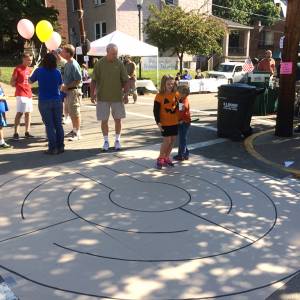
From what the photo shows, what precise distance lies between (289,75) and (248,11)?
48604 millimetres

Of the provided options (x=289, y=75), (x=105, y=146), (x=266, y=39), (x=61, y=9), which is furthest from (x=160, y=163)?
(x=266, y=39)

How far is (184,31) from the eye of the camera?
24.0 metres

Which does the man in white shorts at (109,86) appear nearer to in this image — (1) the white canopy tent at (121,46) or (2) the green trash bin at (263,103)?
(2) the green trash bin at (263,103)

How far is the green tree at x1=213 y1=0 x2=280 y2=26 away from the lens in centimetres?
5147

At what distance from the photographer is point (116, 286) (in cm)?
336

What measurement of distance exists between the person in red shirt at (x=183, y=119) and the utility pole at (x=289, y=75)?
105 inches

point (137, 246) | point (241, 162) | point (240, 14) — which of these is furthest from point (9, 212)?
point (240, 14)

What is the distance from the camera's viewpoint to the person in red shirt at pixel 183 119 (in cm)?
653

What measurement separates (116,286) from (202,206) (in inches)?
74.9

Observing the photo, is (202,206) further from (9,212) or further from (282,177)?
(9,212)

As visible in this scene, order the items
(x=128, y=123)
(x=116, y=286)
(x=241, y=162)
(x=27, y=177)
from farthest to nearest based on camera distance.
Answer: (x=128, y=123) → (x=241, y=162) → (x=27, y=177) → (x=116, y=286)

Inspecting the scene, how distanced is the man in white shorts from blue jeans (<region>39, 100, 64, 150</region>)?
2.24ft

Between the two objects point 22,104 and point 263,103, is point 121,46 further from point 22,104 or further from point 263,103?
point 22,104

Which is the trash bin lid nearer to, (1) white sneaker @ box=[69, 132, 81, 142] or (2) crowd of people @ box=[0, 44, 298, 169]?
(2) crowd of people @ box=[0, 44, 298, 169]
